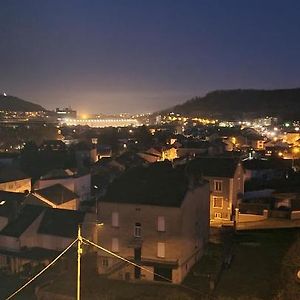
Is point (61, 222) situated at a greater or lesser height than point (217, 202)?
lesser

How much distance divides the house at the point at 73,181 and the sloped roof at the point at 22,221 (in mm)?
7957

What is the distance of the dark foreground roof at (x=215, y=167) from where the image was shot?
24575 mm

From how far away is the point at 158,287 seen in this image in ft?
53.9

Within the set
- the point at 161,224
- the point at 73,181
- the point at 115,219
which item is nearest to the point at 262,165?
the point at 73,181

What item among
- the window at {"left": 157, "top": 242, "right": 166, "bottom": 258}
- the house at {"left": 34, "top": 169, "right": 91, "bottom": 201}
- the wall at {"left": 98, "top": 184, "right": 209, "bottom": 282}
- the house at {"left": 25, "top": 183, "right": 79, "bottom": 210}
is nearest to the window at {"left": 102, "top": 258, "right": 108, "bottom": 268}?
the wall at {"left": 98, "top": 184, "right": 209, "bottom": 282}

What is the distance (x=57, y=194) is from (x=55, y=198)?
0.65m

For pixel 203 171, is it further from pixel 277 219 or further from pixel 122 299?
pixel 122 299

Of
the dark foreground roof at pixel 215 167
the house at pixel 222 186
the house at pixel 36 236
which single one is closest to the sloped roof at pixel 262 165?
the dark foreground roof at pixel 215 167

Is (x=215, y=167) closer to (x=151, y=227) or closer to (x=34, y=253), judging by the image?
(x=151, y=227)

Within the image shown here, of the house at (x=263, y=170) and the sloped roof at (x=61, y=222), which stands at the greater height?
the house at (x=263, y=170)

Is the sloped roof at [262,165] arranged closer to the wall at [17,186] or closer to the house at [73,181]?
the house at [73,181]

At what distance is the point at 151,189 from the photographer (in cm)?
1808

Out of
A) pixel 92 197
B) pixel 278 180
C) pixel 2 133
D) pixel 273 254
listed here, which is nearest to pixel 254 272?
pixel 273 254

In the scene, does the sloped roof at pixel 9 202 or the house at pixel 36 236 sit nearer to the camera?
the house at pixel 36 236
